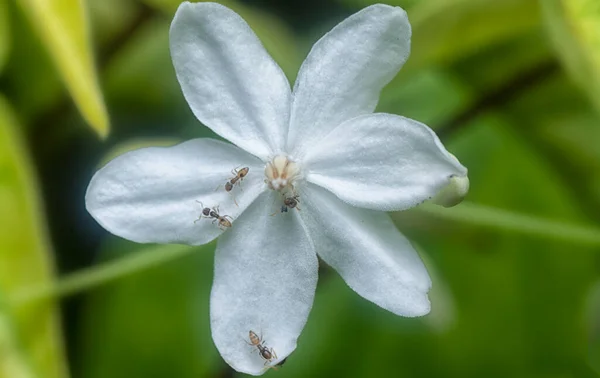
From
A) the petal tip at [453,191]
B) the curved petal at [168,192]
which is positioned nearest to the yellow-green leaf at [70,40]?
the curved petal at [168,192]

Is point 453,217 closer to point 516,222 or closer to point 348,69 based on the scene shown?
point 516,222

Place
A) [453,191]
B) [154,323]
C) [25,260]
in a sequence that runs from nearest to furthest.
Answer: [453,191] < [25,260] < [154,323]

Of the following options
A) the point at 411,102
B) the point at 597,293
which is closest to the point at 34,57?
the point at 411,102

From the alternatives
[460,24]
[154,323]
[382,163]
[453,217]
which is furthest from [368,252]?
[154,323]

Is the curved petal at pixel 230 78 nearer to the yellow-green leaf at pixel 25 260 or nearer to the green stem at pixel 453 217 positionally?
the green stem at pixel 453 217

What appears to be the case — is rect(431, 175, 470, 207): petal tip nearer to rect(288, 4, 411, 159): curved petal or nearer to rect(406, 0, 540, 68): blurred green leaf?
rect(288, 4, 411, 159): curved petal

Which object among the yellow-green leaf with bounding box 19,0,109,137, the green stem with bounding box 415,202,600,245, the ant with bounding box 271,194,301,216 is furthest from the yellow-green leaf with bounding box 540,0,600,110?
the yellow-green leaf with bounding box 19,0,109,137
